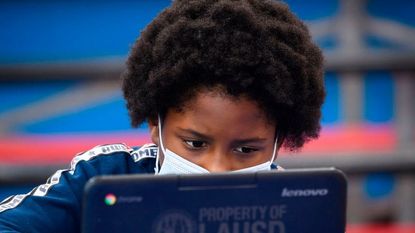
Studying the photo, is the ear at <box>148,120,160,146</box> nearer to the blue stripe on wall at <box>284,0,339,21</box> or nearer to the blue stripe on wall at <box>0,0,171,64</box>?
the blue stripe on wall at <box>0,0,171,64</box>

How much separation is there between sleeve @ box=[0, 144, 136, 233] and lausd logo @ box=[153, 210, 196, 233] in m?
0.28

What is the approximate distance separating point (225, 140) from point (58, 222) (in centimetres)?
26

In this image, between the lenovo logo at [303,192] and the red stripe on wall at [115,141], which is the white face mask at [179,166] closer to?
the lenovo logo at [303,192]

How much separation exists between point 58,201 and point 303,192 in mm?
432

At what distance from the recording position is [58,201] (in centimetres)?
112

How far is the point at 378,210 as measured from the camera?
2.61 metres

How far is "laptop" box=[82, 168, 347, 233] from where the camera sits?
804mm

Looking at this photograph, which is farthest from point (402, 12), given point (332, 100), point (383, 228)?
point (383, 228)

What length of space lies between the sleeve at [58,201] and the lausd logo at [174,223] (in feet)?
0.91

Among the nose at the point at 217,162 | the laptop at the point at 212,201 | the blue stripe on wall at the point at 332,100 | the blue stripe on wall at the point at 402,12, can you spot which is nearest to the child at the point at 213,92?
the nose at the point at 217,162

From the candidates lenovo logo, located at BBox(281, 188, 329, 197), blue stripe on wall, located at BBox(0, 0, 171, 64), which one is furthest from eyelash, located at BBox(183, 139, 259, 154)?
blue stripe on wall, located at BBox(0, 0, 171, 64)

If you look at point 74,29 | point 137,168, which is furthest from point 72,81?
point 137,168

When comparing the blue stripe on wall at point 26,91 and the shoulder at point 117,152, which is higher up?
the blue stripe on wall at point 26,91

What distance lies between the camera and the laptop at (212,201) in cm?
80
